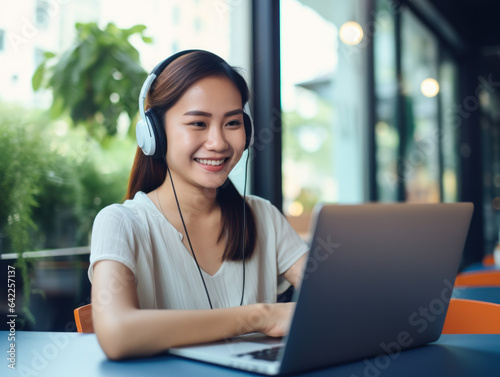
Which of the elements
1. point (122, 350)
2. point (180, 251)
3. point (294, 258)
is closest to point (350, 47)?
point (294, 258)

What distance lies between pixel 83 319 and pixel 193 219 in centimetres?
40

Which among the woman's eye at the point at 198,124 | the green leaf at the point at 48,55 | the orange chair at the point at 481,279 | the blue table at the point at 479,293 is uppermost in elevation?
the green leaf at the point at 48,55

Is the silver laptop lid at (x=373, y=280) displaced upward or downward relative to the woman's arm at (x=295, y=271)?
upward

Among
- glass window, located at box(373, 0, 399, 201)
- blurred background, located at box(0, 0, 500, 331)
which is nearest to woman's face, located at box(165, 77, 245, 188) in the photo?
blurred background, located at box(0, 0, 500, 331)

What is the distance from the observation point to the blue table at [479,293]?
1.85m

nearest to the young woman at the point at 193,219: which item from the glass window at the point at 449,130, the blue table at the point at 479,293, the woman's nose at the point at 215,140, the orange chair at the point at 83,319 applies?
the woman's nose at the point at 215,140

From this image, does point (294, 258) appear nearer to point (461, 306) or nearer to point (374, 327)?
point (461, 306)

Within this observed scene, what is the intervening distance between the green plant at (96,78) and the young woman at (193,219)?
0.36m

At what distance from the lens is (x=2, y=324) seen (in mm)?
1467

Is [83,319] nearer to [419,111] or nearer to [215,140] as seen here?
[215,140]

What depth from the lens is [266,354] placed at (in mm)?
882

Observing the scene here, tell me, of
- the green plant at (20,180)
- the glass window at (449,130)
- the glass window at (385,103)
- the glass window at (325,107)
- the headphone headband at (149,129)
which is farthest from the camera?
the glass window at (449,130)

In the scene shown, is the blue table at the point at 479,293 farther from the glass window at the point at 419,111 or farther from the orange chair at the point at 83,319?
the glass window at the point at 419,111

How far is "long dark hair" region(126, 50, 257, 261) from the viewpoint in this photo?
136cm
